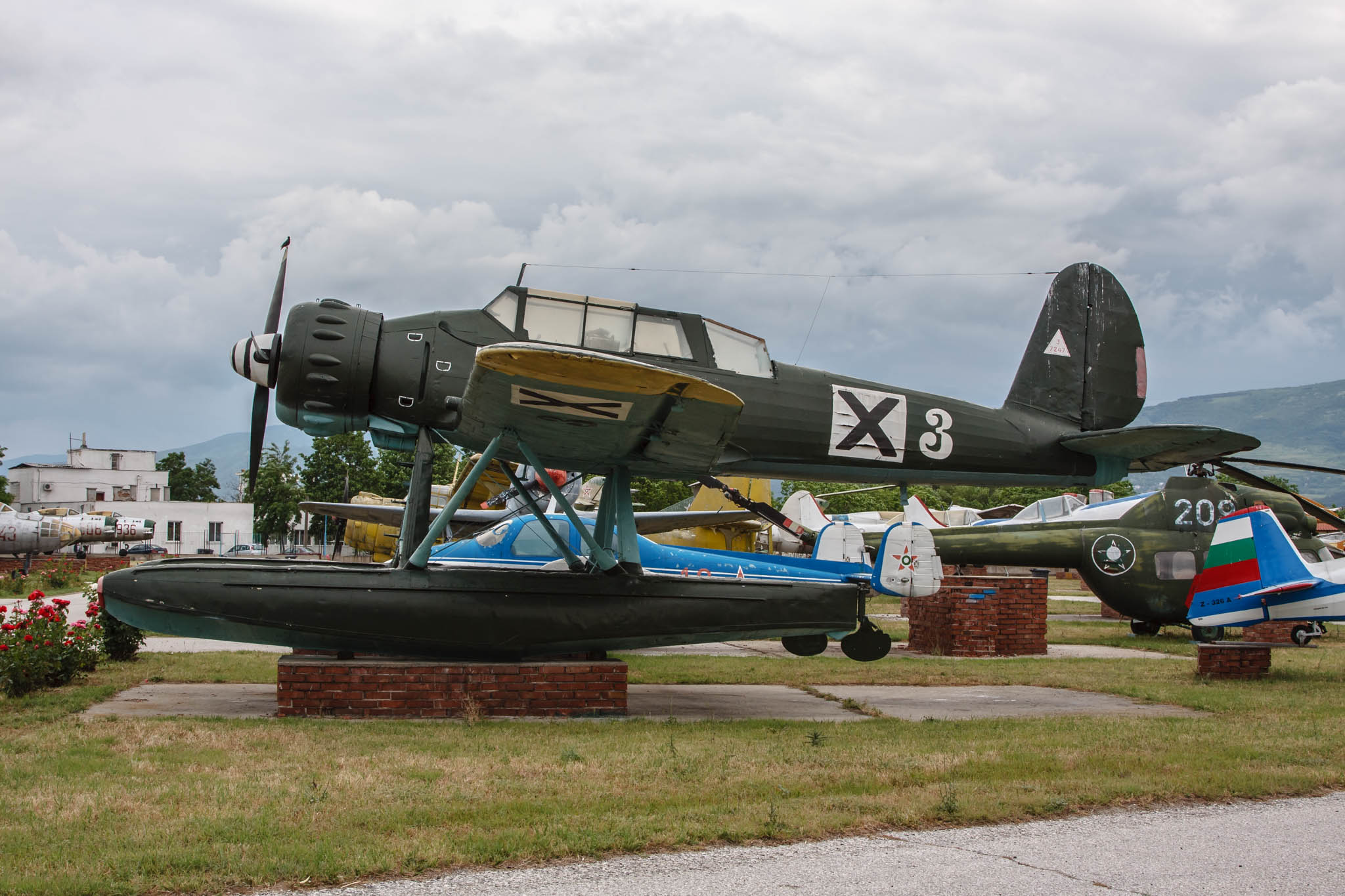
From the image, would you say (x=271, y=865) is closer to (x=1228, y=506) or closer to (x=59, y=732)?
(x=59, y=732)

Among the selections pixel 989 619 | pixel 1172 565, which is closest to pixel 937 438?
pixel 989 619

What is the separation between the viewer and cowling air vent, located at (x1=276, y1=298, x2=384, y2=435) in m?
9.72

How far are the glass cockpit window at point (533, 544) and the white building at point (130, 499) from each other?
6065 cm

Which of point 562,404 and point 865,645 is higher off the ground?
point 562,404

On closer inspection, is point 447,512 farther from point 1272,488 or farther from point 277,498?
point 277,498

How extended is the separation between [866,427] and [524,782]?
624 cm

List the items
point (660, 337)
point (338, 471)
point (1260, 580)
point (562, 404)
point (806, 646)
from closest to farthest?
1. point (562, 404)
2. point (660, 337)
3. point (806, 646)
4. point (1260, 580)
5. point (338, 471)

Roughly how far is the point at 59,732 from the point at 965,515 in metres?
36.9

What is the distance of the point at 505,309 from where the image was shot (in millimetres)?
10273

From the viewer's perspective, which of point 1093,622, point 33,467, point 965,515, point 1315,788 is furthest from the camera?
point 33,467

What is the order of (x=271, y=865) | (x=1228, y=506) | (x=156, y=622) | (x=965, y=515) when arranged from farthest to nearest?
(x=965, y=515) < (x=1228, y=506) < (x=156, y=622) < (x=271, y=865)

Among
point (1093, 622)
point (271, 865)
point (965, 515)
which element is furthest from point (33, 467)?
point (271, 865)

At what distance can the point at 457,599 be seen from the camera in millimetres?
8875

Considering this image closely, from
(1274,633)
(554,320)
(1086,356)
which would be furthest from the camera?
(1274,633)
